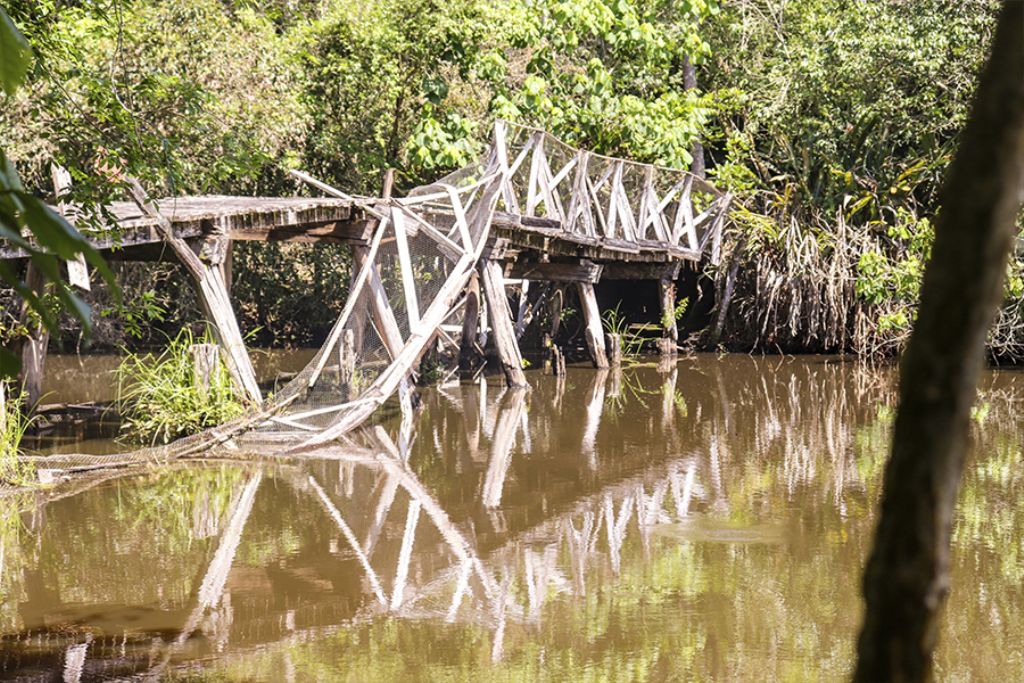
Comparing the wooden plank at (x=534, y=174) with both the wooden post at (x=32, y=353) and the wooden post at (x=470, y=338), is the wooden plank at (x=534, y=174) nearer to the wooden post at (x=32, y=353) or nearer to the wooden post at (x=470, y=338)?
the wooden post at (x=470, y=338)

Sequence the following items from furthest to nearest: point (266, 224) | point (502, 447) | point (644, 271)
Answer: point (644, 271)
point (266, 224)
point (502, 447)

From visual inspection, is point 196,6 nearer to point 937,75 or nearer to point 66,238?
point 937,75

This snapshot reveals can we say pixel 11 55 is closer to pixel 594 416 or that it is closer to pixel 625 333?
pixel 594 416

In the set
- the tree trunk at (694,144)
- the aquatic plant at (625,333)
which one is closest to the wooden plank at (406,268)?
the aquatic plant at (625,333)

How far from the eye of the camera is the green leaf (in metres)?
2.08

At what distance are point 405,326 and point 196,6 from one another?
7479mm

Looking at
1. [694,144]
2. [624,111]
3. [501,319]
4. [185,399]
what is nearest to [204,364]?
[185,399]

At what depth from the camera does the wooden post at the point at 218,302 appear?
36.0 feet

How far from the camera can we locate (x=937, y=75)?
17.4 m

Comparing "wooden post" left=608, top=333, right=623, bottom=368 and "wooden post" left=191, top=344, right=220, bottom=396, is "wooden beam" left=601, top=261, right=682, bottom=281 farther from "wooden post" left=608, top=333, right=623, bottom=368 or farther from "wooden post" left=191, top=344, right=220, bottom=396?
"wooden post" left=191, top=344, right=220, bottom=396

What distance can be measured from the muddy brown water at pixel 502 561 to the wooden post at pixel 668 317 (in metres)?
6.56

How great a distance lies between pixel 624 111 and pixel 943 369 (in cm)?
1702

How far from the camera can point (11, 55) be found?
6.94ft

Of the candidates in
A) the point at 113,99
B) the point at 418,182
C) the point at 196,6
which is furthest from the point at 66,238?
the point at 418,182
